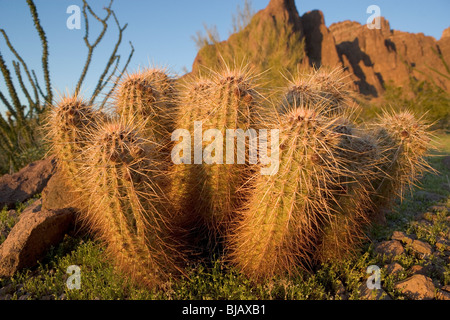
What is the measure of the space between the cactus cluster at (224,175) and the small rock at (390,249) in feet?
1.04

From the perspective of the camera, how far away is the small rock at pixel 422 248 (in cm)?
358

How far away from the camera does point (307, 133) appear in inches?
90.8

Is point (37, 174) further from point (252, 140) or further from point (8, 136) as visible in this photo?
point (252, 140)

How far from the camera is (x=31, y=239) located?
11.8 ft

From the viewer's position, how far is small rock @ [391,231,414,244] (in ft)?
12.4

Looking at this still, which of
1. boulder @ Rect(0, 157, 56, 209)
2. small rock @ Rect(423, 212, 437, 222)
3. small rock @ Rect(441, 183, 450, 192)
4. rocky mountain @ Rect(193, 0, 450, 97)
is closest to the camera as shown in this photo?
small rock @ Rect(423, 212, 437, 222)

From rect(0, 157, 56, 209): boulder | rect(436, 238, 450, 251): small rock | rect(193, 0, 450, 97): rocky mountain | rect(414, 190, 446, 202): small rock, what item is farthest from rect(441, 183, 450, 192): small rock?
rect(193, 0, 450, 97): rocky mountain

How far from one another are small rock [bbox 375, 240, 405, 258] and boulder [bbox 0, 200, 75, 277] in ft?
13.3

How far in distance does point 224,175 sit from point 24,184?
5041mm

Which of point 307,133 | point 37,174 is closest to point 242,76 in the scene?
point 307,133

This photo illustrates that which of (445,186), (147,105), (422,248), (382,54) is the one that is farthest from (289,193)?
(382,54)

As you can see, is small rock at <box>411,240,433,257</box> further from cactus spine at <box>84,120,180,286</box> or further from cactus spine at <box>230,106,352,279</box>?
cactus spine at <box>84,120,180,286</box>

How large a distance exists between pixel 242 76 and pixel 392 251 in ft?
8.97

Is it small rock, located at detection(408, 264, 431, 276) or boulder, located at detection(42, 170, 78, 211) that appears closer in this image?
small rock, located at detection(408, 264, 431, 276)
